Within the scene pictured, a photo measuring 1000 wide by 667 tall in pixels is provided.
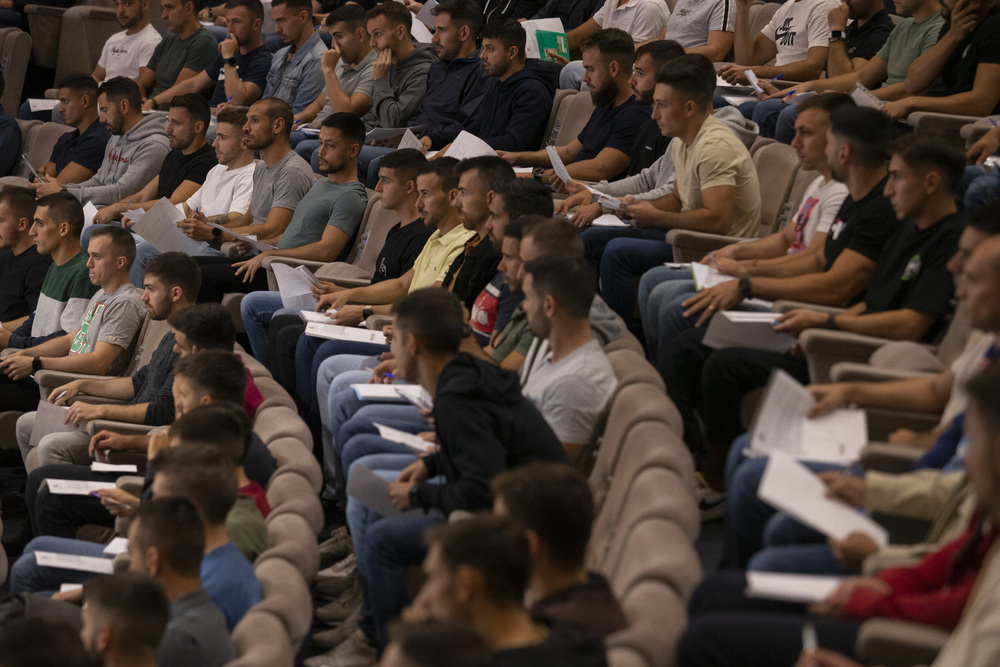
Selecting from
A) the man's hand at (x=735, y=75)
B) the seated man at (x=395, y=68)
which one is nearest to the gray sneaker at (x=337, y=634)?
the man's hand at (x=735, y=75)

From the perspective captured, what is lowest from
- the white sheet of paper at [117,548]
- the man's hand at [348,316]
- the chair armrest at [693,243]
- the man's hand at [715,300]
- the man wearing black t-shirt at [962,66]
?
the man's hand at [348,316]

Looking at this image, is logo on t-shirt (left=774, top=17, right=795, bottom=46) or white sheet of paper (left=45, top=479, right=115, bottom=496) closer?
white sheet of paper (left=45, top=479, right=115, bottom=496)

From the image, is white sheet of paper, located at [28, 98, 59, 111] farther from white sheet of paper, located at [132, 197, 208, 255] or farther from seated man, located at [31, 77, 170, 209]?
white sheet of paper, located at [132, 197, 208, 255]

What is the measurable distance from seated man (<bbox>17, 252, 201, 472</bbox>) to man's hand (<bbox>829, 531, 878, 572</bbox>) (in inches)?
102

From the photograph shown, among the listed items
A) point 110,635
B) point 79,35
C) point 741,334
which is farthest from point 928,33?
point 79,35

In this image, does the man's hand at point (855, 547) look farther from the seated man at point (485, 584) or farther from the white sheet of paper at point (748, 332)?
the white sheet of paper at point (748, 332)

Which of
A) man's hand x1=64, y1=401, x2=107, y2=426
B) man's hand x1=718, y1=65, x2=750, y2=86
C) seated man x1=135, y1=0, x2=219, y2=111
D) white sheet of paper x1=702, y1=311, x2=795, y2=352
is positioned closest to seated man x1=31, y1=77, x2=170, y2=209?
seated man x1=135, y1=0, x2=219, y2=111

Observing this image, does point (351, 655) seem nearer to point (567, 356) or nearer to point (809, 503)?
point (567, 356)

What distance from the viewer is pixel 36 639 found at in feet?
6.96

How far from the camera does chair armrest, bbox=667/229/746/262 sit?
411 cm

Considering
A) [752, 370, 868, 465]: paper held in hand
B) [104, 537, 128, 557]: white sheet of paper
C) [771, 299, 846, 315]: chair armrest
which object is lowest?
[104, 537, 128, 557]: white sheet of paper

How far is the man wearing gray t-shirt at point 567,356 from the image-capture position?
2.91 metres

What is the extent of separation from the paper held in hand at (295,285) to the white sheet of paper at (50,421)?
1.02m

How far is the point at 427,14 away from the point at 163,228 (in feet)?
8.63
